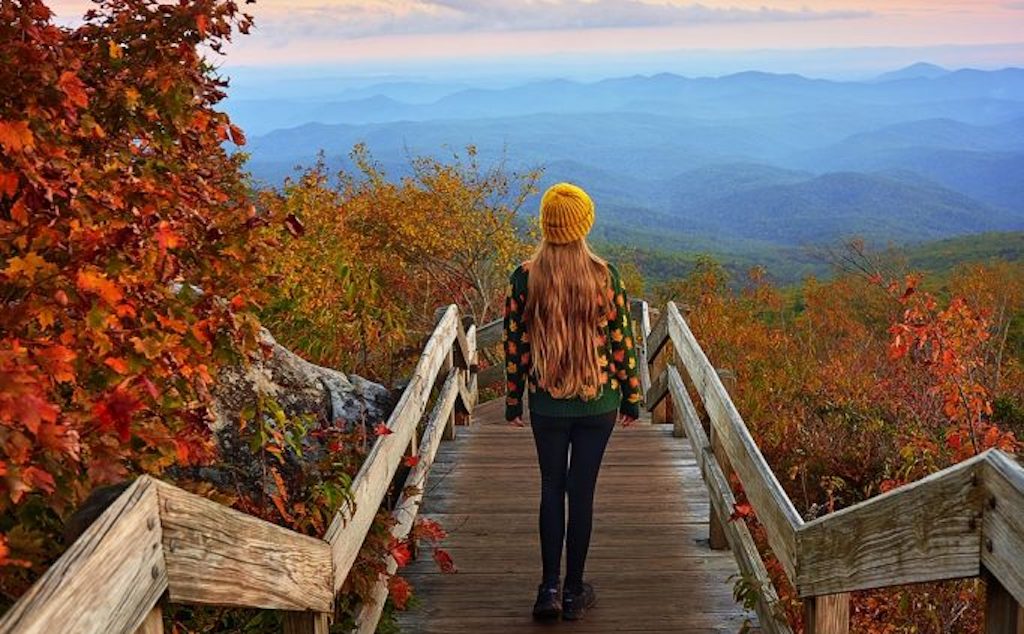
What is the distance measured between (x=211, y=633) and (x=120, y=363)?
1988 millimetres

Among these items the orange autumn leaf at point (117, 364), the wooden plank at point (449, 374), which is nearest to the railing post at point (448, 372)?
the wooden plank at point (449, 374)

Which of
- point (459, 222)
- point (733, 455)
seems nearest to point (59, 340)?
point (733, 455)

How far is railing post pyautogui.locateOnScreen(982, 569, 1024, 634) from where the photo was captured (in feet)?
6.63

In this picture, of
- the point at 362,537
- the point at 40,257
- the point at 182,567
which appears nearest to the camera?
the point at 182,567

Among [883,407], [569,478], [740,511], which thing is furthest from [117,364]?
[883,407]

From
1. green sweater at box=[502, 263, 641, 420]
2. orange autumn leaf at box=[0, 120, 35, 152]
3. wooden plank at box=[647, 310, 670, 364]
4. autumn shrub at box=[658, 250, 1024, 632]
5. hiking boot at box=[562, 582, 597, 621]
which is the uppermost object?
orange autumn leaf at box=[0, 120, 35, 152]

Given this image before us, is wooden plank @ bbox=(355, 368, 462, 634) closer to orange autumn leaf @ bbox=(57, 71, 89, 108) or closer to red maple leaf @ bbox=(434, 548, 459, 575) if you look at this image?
red maple leaf @ bbox=(434, 548, 459, 575)

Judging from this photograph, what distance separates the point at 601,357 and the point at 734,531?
103 centimetres

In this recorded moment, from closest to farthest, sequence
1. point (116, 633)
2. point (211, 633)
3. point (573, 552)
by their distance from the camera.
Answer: point (116, 633)
point (211, 633)
point (573, 552)

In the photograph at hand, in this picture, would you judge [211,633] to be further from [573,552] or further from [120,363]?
[120,363]

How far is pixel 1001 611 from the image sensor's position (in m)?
2.05

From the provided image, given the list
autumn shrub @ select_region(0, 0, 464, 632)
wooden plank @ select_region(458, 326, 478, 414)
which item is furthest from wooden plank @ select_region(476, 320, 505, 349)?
autumn shrub @ select_region(0, 0, 464, 632)

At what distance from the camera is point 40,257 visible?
98.4 inches

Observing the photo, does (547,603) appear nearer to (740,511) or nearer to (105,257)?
(740,511)
